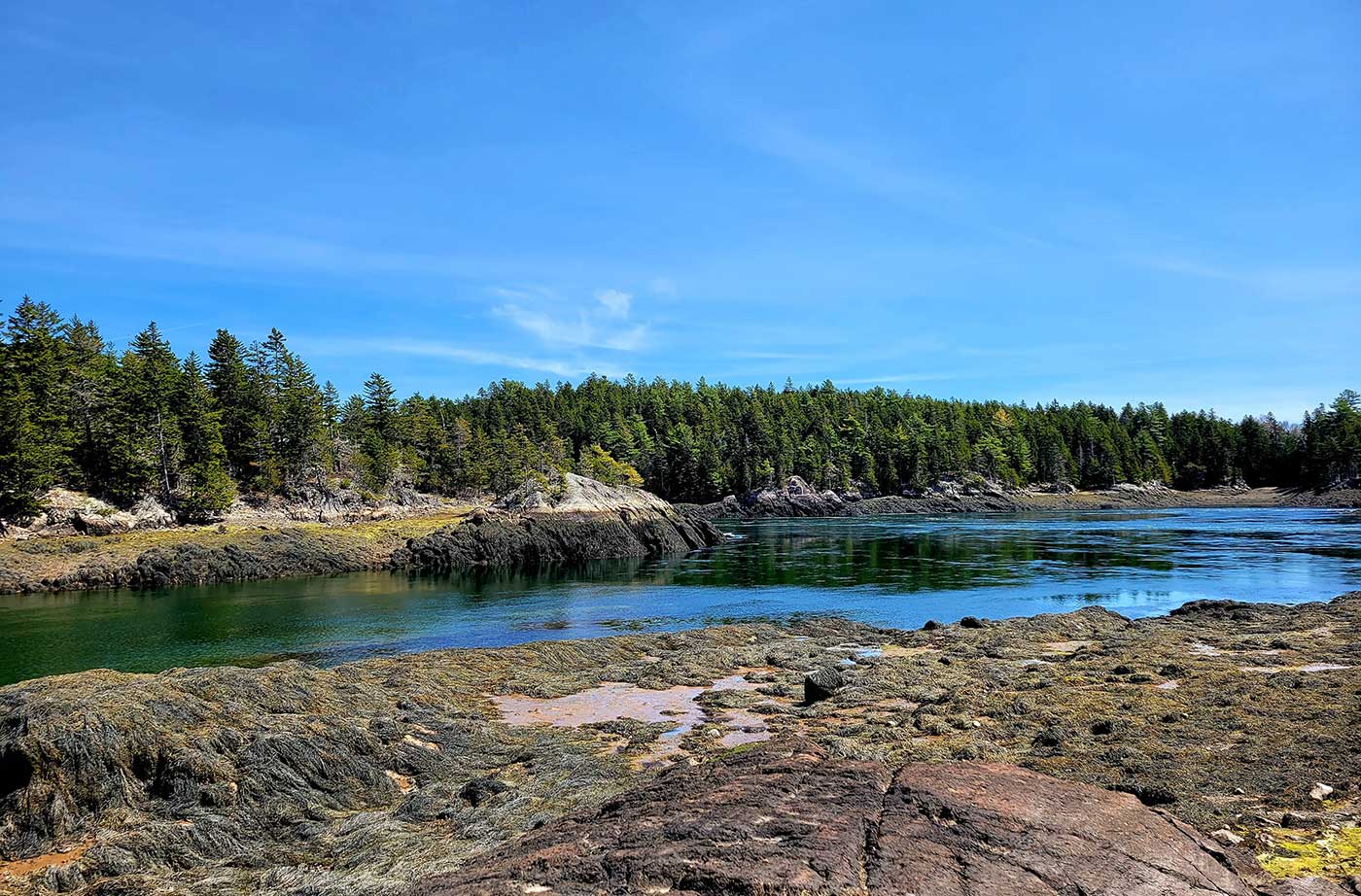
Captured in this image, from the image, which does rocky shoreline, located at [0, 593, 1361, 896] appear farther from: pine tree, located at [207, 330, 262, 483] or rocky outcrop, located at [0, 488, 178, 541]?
pine tree, located at [207, 330, 262, 483]

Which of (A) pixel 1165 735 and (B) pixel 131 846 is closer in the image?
(B) pixel 131 846

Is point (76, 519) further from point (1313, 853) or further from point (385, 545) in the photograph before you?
point (1313, 853)

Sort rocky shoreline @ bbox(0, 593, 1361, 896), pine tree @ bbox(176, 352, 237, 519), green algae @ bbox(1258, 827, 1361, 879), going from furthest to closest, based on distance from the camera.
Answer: pine tree @ bbox(176, 352, 237, 519)
green algae @ bbox(1258, 827, 1361, 879)
rocky shoreline @ bbox(0, 593, 1361, 896)

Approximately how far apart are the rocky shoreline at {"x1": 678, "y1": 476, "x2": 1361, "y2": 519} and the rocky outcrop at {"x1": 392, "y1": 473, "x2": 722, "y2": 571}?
51.2 metres

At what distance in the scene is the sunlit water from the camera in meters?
27.1

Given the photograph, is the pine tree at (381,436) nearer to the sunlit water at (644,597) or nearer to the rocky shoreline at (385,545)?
the rocky shoreline at (385,545)

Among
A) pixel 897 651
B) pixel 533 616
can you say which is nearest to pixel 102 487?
pixel 533 616

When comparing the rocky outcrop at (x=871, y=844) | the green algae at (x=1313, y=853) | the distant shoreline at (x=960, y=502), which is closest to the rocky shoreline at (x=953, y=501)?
the distant shoreline at (x=960, y=502)

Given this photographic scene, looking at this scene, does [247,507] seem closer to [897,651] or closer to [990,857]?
[897,651]

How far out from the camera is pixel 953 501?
128375 mm

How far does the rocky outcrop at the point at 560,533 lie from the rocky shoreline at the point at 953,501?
5122 cm

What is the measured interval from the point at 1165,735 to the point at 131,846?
13788mm

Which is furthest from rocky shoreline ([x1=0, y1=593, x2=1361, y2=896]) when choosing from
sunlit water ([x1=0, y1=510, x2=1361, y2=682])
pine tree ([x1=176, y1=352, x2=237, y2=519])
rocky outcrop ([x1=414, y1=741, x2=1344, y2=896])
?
pine tree ([x1=176, y1=352, x2=237, y2=519])

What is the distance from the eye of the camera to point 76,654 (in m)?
25.1
